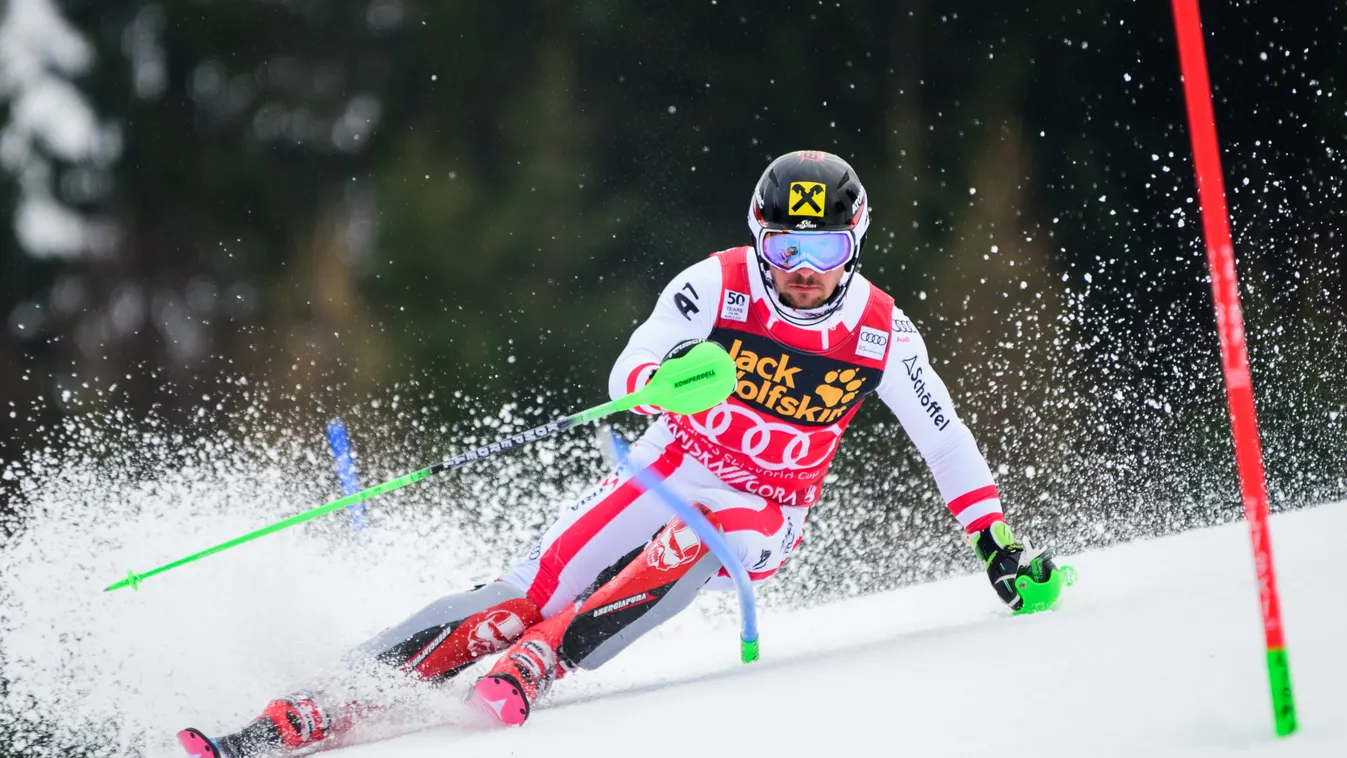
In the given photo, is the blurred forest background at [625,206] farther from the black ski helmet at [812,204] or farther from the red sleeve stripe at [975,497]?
Result: the black ski helmet at [812,204]

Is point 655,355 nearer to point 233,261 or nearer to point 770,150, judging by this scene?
point 770,150

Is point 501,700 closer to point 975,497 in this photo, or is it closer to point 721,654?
point 721,654

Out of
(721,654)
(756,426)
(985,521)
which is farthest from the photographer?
(721,654)

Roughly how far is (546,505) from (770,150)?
24.6 ft

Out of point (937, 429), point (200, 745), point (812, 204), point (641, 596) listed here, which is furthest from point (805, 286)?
point (200, 745)

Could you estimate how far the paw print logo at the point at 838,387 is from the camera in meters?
3.82

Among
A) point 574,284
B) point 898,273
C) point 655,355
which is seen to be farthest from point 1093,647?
point 574,284

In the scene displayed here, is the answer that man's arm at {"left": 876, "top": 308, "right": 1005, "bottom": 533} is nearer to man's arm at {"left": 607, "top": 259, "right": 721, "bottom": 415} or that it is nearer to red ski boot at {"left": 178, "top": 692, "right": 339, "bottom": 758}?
man's arm at {"left": 607, "top": 259, "right": 721, "bottom": 415}

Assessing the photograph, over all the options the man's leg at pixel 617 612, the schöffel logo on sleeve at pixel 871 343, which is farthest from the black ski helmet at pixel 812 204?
the man's leg at pixel 617 612

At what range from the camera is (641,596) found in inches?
136

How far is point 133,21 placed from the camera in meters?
19.1

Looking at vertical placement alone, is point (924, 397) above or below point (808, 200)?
below

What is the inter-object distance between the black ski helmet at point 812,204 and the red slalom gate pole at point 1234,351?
1603mm

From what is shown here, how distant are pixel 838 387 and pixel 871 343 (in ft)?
0.52
